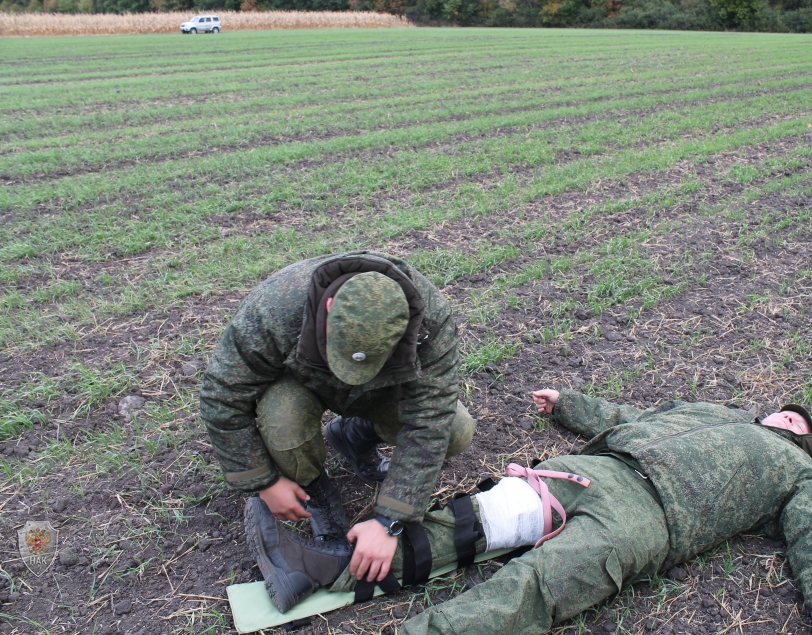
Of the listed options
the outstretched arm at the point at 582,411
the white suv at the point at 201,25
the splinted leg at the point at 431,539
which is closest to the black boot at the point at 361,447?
the splinted leg at the point at 431,539

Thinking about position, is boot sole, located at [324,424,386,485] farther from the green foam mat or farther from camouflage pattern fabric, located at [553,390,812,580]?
camouflage pattern fabric, located at [553,390,812,580]

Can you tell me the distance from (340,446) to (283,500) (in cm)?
61

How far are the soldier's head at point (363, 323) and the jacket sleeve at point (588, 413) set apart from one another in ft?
5.02

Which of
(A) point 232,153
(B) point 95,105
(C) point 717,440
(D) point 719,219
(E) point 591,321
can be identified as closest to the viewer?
(C) point 717,440

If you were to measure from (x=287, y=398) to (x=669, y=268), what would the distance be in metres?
3.78

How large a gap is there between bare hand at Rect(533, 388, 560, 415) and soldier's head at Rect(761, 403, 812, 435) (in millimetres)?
978

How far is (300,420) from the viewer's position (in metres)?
2.51

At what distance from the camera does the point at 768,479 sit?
2.62 meters

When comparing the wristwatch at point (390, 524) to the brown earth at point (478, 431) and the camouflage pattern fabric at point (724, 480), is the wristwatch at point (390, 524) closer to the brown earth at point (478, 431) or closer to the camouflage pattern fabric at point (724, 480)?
the brown earth at point (478, 431)

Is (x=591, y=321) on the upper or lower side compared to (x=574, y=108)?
lower

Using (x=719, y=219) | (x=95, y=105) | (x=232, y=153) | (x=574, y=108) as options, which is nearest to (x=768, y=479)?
(x=719, y=219)

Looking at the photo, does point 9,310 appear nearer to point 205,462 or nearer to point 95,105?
point 205,462

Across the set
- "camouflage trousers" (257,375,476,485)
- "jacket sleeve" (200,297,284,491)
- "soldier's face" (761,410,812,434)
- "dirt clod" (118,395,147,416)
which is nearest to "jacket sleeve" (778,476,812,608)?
"soldier's face" (761,410,812,434)

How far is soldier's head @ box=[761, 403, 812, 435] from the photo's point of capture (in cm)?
293
